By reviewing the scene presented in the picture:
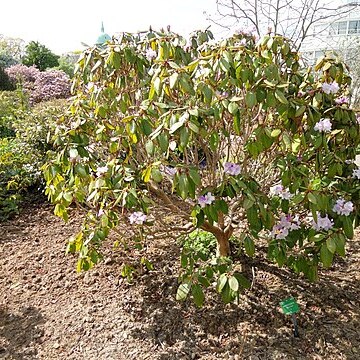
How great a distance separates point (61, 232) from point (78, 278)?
72 cm

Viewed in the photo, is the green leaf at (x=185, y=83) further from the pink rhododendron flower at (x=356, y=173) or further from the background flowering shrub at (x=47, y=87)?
the background flowering shrub at (x=47, y=87)

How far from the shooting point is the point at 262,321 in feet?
6.15

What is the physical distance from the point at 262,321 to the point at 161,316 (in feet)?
1.69

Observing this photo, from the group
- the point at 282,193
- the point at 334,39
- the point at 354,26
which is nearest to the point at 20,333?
the point at 282,193

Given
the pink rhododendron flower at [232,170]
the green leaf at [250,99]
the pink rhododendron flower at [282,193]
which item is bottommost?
the pink rhododendron flower at [282,193]

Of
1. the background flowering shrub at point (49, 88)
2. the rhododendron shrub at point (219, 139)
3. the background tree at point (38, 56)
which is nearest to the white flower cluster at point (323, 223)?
the rhododendron shrub at point (219, 139)

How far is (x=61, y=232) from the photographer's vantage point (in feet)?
9.59

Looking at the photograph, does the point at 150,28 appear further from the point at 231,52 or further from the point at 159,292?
the point at 159,292

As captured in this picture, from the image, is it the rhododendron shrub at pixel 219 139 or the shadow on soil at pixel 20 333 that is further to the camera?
the shadow on soil at pixel 20 333

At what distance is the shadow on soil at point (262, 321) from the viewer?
68.1 inches

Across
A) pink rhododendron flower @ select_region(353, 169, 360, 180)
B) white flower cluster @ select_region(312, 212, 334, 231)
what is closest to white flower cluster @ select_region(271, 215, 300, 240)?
white flower cluster @ select_region(312, 212, 334, 231)

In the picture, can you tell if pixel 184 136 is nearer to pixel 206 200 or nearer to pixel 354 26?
pixel 206 200

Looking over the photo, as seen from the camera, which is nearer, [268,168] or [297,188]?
[297,188]

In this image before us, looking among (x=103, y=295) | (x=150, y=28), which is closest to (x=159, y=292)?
(x=103, y=295)
